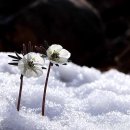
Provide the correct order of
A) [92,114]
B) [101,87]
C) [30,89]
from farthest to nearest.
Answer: [101,87] < [30,89] < [92,114]

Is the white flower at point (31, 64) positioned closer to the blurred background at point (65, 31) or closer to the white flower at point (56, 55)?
the white flower at point (56, 55)

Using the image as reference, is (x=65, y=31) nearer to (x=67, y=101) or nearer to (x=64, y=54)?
(x=67, y=101)

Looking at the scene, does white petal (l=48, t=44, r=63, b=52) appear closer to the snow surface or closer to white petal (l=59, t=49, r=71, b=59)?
white petal (l=59, t=49, r=71, b=59)

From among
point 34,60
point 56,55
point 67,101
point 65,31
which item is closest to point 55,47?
point 56,55

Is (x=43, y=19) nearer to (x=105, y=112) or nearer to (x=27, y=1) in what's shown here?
(x=27, y=1)

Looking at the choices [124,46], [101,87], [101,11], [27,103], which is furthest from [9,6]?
[27,103]

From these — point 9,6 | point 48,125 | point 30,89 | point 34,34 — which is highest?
point 9,6
